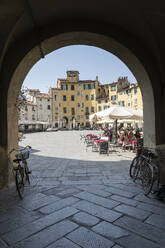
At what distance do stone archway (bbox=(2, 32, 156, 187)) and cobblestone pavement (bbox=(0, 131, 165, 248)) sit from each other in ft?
4.23

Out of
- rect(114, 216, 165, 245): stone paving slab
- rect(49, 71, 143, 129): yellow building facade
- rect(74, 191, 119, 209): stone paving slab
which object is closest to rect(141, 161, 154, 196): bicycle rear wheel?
rect(74, 191, 119, 209): stone paving slab

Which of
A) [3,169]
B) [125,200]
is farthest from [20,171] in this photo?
[125,200]

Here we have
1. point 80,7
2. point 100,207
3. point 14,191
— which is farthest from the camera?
point 14,191

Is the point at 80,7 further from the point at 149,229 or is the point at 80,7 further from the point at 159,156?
the point at 149,229

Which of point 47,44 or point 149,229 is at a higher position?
point 47,44

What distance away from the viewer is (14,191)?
3807 mm

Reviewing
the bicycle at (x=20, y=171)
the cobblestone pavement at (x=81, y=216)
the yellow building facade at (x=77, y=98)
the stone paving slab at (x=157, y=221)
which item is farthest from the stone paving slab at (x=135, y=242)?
the yellow building facade at (x=77, y=98)

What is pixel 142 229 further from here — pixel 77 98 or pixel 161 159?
pixel 77 98

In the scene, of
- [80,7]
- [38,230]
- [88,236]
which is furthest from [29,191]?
[80,7]

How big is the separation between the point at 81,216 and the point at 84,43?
4.65 m

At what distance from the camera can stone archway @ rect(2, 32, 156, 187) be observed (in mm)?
4203

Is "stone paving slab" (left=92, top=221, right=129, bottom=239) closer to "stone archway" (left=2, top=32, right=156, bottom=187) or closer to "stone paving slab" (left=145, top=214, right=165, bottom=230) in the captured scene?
"stone paving slab" (left=145, top=214, right=165, bottom=230)

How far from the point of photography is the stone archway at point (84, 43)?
420 cm

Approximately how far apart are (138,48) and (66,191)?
4.14m
